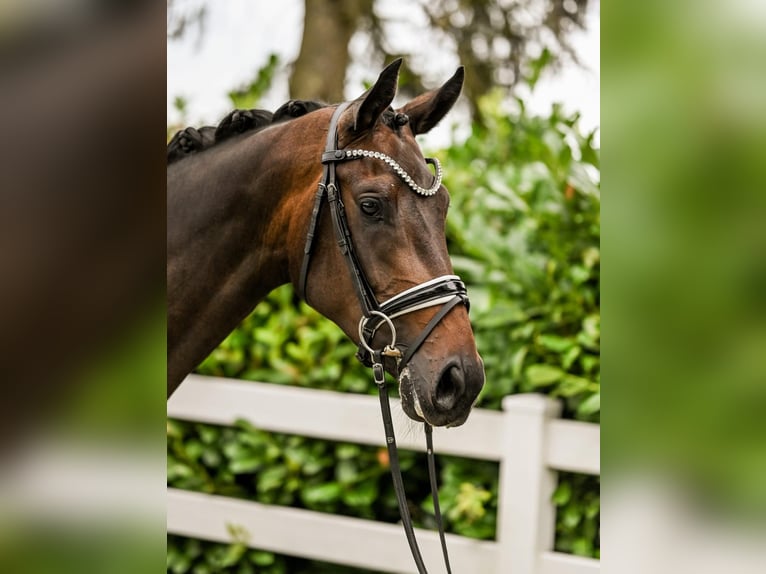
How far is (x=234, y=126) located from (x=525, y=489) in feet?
6.39

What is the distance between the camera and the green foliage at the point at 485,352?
330 centimetres

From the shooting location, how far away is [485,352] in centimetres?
348

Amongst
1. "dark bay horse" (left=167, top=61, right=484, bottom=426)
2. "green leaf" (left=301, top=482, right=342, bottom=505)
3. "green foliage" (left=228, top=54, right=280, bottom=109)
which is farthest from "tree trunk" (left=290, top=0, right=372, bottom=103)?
"dark bay horse" (left=167, top=61, right=484, bottom=426)

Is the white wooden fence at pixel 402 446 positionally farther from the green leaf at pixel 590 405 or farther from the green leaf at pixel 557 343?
the green leaf at pixel 557 343

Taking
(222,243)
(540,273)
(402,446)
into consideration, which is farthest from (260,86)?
(222,243)

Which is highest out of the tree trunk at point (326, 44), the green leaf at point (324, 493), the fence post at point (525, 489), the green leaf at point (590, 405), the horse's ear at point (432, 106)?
the tree trunk at point (326, 44)

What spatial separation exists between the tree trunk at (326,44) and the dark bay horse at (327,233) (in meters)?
4.66

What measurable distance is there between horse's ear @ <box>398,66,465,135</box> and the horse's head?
0.08 meters

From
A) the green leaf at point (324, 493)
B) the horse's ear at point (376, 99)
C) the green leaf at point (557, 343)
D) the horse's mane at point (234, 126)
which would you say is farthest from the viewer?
the green leaf at point (324, 493)

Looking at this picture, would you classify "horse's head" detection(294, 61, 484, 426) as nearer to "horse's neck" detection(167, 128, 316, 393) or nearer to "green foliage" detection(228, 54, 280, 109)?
"horse's neck" detection(167, 128, 316, 393)

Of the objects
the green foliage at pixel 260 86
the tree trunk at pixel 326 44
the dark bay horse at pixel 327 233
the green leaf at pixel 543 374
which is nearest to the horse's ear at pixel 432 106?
the dark bay horse at pixel 327 233
